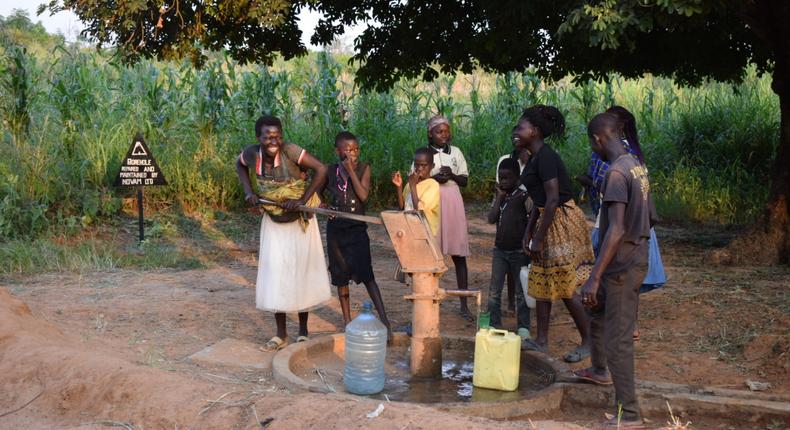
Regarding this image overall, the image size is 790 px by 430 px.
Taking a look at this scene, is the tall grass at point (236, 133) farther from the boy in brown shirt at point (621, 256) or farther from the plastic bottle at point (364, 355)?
the boy in brown shirt at point (621, 256)

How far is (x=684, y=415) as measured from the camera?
5.04 metres

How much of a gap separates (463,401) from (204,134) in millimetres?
9073

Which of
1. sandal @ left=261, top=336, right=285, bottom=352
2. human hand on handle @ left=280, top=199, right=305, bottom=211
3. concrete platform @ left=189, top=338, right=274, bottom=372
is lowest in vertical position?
concrete platform @ left=189, top=338, right=274, bottom=372

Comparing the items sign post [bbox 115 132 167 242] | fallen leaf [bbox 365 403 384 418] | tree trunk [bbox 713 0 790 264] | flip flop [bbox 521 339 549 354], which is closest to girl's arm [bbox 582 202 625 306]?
fallen leaf [bbox 365 403 384 418]

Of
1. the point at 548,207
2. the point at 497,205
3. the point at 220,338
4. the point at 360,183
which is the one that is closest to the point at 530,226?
the point at 548,207

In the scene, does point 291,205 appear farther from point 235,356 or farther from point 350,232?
point 235,356

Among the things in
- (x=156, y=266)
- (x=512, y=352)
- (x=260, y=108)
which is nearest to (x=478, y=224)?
(x=260, y=108)

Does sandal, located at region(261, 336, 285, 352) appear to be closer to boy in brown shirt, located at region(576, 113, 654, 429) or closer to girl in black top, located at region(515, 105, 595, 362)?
girl in black top, located at region(515, 105, 595, 362)

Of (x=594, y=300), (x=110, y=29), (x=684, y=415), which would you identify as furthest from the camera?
(x=110, y=29)

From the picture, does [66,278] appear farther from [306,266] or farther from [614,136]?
[614,136]

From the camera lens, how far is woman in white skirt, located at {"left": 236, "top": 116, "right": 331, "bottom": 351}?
610cm

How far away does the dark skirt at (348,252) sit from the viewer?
6438mm

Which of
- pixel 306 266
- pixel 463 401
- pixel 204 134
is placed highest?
pixel 204 134

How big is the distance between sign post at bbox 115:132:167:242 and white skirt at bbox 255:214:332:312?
14.8 feet
